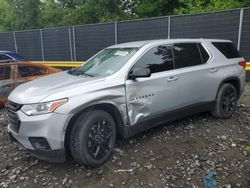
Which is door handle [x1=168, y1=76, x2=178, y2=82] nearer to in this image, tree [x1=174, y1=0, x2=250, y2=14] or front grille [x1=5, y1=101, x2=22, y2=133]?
front grille [x1=5, y1=101, x2=22, y2=133]

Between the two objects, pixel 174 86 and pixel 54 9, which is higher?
pixel 54 9

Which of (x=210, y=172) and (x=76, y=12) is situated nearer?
(x=210, y=172)

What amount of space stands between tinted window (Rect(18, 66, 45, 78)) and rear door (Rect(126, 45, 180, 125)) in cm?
429

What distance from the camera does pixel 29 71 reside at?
25.5 feet

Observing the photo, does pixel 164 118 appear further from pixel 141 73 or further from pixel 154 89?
pixel 141 73

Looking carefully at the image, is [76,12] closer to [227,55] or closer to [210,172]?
[227,55]

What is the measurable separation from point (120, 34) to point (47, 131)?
30.5 feet

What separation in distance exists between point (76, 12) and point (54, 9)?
274 cm

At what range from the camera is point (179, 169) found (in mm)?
4051

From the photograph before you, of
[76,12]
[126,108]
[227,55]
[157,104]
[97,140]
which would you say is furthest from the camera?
[76,12]

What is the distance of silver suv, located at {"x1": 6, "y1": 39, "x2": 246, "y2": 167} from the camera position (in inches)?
143

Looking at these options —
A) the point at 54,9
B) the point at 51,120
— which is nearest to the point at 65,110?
the point at 51,120

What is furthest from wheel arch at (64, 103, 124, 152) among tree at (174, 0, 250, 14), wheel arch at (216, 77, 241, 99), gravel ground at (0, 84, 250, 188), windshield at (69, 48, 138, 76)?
tree at (174, 0, 250, 14)

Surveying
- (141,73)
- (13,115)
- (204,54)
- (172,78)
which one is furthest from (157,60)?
(13,115)
